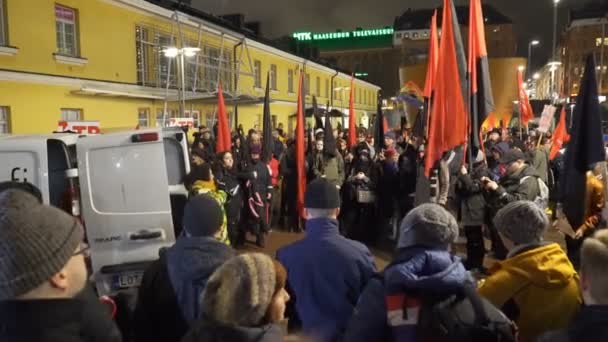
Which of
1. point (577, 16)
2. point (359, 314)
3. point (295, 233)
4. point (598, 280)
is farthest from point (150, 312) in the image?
point (577, 16)

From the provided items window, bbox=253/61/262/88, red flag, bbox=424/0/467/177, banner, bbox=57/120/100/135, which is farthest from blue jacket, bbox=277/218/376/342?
window, bbox=253/61/262/88

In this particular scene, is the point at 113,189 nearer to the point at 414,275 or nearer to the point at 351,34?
the point at 414,275

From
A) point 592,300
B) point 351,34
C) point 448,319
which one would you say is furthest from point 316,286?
point 351,34

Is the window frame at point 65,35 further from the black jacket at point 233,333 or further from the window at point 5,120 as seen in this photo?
the black jacket at point 233,333

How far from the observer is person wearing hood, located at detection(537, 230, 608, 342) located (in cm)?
197

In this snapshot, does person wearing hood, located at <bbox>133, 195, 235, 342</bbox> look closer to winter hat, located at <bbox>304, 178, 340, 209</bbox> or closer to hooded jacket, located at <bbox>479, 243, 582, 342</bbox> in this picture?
winter hat, located at <bbox>304, 178, 340, 209</bbox>

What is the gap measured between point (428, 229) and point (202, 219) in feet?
4.55

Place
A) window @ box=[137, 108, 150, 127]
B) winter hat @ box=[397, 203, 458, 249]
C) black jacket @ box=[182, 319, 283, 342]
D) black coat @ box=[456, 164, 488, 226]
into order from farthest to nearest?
window @ box=[137, 108, 150, 127], black coat @ box=[456, 164, 488, 226], winter hat @ box=[397, 203, 458, 249], black jacket @ box=[182, 319, 283, 342]

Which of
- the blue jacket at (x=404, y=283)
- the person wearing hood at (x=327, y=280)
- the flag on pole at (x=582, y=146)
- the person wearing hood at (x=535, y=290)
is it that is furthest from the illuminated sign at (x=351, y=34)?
the blue jacket at (x=404, y=283)

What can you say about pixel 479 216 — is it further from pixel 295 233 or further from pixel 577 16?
pixel 577 16

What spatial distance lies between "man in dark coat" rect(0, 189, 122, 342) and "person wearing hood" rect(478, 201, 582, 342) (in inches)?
76.6

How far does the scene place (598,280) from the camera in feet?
6.98

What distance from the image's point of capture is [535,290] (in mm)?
2738

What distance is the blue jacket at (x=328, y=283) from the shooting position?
3.11m
